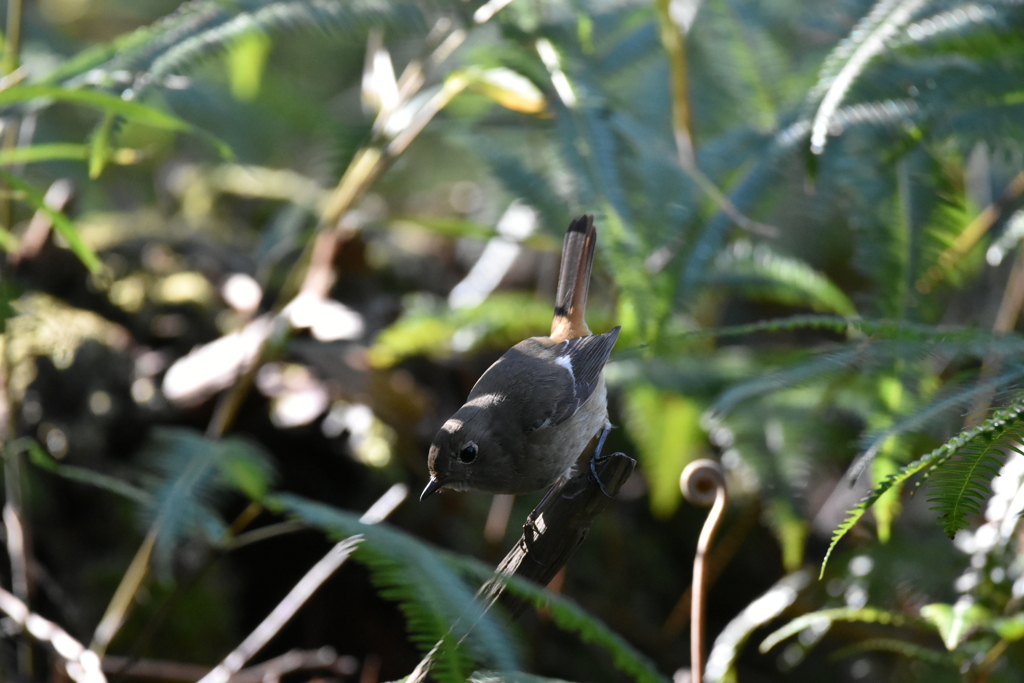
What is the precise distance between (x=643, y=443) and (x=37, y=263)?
7.75 feet

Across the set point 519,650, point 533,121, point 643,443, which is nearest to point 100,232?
point 533,121

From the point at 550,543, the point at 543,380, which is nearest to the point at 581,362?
the point at 543,380

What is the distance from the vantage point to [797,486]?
97.7 inches

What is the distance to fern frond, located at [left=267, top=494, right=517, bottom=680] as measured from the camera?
103 centimetres

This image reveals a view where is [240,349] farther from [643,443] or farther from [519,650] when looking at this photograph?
[519,650]

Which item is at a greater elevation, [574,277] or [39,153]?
[39,153]

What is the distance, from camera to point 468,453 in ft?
5.01

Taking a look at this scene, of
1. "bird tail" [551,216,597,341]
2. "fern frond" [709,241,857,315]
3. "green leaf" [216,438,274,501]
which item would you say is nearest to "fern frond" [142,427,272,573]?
"green leaf" [216,438,274,501]

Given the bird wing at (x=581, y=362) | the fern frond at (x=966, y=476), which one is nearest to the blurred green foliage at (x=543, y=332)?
the fern frond at (x=966, y=476)

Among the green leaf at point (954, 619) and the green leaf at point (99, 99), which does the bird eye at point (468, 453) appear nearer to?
the green leaf at point (99, 99)

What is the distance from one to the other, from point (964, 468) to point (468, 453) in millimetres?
843

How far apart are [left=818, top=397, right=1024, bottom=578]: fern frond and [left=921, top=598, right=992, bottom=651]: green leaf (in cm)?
52

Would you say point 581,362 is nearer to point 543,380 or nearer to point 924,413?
point 543,380

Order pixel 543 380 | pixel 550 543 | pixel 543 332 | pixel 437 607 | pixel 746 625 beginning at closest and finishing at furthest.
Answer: pixel 437 607 → pixel 550 543 → pixel 543 380 → pixel 746 625 → pixel 543 332
